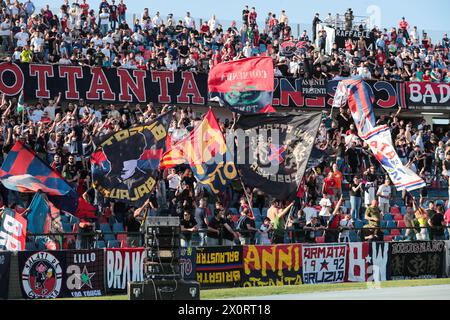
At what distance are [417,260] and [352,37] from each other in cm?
1876

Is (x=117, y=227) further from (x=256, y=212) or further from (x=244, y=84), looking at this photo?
(x=244, y=84)

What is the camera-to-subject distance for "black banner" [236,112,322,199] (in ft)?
74.1

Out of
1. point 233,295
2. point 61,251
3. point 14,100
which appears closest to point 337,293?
point 233,295

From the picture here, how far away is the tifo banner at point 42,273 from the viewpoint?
1938 cm

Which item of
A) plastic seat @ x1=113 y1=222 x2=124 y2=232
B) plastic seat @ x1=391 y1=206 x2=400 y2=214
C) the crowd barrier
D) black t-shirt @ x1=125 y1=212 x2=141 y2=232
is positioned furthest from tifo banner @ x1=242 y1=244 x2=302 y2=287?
plastic seat @ x1=391 y1=206 x2=400 y2=214

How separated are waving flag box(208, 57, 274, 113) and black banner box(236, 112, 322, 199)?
0.45 metres

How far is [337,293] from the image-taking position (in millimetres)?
19719

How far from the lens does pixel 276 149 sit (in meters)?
23.1

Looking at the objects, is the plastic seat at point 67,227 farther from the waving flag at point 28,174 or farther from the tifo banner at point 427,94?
the tifo banner at point 427,94

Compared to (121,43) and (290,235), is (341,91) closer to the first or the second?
(290,235)

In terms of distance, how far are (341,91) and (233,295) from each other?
963cm

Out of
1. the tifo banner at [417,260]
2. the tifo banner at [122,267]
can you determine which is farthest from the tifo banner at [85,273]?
the tifo banner at [417,260]

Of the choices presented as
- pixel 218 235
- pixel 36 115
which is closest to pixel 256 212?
pixel 218 235

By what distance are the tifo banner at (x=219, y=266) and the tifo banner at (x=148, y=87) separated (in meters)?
10.4
